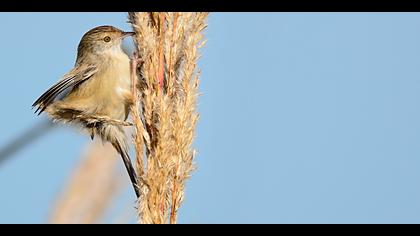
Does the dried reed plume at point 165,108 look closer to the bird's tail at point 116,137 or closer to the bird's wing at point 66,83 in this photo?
the bird's wing at point 66,83

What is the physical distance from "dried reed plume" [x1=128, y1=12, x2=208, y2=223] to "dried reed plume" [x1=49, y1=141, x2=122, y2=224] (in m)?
1.33

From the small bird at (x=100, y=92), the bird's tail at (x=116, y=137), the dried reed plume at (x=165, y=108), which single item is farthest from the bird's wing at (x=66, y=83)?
the dried reed plume at (x=165, y=108)

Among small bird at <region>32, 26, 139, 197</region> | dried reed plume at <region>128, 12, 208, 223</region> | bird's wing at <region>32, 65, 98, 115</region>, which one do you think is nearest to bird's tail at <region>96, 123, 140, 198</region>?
small bird at <region>32, 26, 139, 197</region>

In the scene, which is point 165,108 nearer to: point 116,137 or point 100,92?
point 100,92

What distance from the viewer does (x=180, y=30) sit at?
251 cm

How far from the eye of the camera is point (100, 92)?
11.9 ft

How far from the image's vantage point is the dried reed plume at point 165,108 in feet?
7.52

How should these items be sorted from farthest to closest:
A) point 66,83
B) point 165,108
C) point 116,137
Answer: point 116,137 < point 66,83 < point 165,108

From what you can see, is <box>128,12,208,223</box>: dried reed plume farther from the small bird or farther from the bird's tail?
the bird's tail

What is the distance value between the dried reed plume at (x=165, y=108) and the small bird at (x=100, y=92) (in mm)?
941

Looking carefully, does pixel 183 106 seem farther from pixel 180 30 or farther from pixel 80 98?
pixel 80 98

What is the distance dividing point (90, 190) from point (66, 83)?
75cm

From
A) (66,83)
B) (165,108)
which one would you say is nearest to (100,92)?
(66,83)
